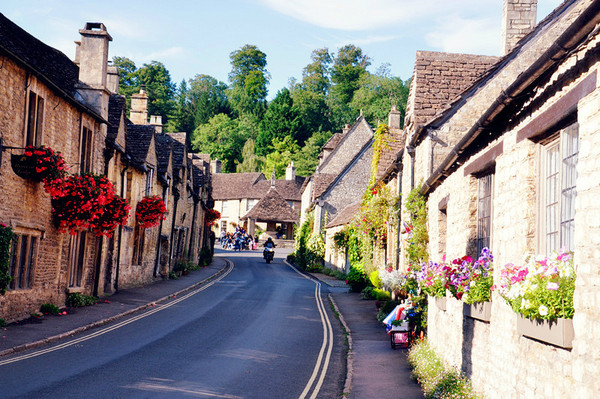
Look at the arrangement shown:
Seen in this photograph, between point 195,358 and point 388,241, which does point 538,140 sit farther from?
point 388,241

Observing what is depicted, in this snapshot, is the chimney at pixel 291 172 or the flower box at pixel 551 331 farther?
the chimney at pixel 291 172

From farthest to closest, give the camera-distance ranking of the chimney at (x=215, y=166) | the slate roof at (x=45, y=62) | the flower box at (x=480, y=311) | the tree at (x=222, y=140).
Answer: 1. the tree at (x=222, y=140)
2. the chimney at (x=215, y=166)
3. the slate roof at (x=45, y=62)
4. the flower box at (x=480, y=311)

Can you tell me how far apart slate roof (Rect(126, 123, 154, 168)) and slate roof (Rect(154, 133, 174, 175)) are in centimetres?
153

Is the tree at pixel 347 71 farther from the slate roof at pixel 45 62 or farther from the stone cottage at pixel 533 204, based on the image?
the stone cottage at pixel 533 204

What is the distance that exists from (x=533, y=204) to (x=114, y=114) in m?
20.3

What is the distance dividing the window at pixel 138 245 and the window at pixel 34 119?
11.5 metres

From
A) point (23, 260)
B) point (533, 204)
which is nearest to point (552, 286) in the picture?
point (533, 204)

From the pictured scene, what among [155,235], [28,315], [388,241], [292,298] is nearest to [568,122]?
[28,315]

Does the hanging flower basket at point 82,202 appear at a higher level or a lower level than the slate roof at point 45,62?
lower

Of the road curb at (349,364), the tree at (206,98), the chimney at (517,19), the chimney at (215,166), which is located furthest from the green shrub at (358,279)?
the tree at (206,98)

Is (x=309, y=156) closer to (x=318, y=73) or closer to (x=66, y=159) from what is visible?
(x=318, y=73)

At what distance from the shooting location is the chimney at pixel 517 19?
1734 centimetres

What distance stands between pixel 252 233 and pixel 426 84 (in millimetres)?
57858

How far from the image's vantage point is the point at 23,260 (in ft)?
54.3
